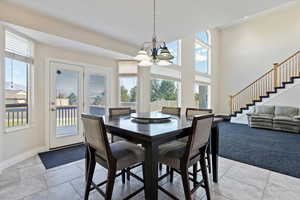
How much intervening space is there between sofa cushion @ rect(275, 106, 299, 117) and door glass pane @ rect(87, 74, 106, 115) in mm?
6296

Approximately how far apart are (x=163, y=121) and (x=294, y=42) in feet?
25.4

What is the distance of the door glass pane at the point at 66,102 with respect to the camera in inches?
139

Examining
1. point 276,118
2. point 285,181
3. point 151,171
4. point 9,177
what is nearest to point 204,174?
point 151,171

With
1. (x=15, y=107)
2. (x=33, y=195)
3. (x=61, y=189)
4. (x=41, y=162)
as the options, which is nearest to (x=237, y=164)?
(x=61, y=189)

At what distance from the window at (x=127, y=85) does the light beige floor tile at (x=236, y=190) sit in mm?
2945

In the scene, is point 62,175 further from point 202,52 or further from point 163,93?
point 202,52

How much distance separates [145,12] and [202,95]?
6.05 metres

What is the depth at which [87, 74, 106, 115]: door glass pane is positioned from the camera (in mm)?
4032

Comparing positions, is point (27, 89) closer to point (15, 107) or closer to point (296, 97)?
point (15, 107)

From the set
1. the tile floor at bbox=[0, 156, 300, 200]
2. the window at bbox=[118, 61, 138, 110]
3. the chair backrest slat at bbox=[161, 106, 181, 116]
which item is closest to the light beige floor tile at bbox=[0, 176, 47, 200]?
the tile floor at bbox=[0, 156, 300, 200]

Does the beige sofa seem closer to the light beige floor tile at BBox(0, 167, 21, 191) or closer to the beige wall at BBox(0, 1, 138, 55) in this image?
the beige wall at BBox(0, 1, 138, 55)

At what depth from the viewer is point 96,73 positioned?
4.10 m

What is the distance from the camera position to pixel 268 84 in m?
6.94

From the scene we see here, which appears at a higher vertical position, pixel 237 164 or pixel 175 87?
pixel 175 87
